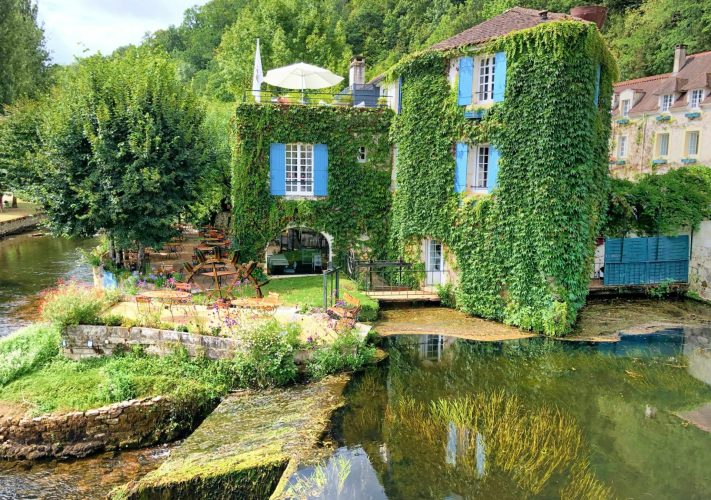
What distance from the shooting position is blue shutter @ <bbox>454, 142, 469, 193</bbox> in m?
16.9

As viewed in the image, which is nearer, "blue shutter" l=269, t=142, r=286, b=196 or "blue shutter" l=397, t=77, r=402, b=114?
"blue shutter" l=397, t=77, r=402, b=114

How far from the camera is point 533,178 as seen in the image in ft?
49.4

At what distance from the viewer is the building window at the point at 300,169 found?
1917 centimetres

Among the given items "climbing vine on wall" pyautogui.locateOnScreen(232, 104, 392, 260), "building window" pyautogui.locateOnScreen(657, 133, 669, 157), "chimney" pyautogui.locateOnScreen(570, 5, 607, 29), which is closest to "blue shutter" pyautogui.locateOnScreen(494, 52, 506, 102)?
"chimney" pyautogui.locateOnScreen(570, 5, 607, 29)

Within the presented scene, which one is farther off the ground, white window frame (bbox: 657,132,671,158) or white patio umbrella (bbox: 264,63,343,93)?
white patio umbrella (bbox: 264,63,343,93)

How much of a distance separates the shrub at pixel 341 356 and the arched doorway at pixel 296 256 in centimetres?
745

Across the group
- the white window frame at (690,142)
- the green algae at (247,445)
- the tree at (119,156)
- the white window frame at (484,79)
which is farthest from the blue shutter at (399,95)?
the white window frame at (690,142)

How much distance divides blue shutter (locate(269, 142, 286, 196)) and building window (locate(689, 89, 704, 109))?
23836 mm

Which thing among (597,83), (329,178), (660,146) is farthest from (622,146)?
(329,178)

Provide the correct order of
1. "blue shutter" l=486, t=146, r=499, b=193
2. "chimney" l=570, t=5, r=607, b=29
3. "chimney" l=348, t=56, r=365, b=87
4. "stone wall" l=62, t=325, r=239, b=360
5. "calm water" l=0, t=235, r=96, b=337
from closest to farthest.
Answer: "stone wall" l=62, t=325, r=239, b=360
"blue shutter" l=486, t=146, r=499, b=193
"chimney" l=570, t=5, r=607, b=29
"calm water" l=0, t=235, r=96, b=337
"chimney" l=348, t=56, r=365, b=87

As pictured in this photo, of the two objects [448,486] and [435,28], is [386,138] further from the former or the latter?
[435,28]

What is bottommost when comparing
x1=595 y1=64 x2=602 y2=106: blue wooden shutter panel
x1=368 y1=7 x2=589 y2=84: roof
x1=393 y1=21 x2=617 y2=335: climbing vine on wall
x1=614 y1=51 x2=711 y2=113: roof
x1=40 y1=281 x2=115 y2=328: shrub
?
x1=40 y1=281 x2=115 y2=328: shrub

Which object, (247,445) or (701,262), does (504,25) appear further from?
(247,445)

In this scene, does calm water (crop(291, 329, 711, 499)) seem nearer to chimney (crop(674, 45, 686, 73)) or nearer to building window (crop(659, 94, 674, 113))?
building window (crop(659, 94, 674, 113))
